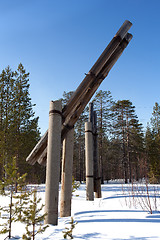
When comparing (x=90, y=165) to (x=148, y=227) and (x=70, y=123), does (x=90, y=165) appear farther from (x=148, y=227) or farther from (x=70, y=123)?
(x=148, y=227)

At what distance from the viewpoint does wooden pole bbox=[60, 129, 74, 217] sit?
13.2 ft

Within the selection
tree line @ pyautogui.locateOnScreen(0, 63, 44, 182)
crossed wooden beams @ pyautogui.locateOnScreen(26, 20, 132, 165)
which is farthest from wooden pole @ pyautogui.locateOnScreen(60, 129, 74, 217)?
tree line @ pyautogui.locateOnScreen(0, 63, 44, 182)

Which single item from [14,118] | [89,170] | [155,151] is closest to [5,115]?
[14,118]

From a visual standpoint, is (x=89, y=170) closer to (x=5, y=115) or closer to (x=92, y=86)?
(x=92, y=86)

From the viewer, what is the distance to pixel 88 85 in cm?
409

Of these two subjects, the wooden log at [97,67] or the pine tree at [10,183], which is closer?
the pine tree at [10,183]

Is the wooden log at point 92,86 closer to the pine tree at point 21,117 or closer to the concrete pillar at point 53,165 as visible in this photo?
the concrete pillar at point 53,165

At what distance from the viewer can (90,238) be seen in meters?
2.55

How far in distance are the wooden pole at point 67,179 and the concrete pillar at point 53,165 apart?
664 millimetres

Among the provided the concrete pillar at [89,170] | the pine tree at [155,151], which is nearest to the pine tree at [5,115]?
the concrete pillar at [89,170]

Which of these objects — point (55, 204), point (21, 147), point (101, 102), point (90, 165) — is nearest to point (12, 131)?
point (21, 147)

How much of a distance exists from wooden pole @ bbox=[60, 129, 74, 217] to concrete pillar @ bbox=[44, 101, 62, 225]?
66cm

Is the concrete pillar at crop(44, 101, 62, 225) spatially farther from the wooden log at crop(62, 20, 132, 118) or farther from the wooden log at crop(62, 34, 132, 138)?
the wooden log at crop(62, 34, 132, 138)

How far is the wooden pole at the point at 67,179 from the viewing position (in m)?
4.03
